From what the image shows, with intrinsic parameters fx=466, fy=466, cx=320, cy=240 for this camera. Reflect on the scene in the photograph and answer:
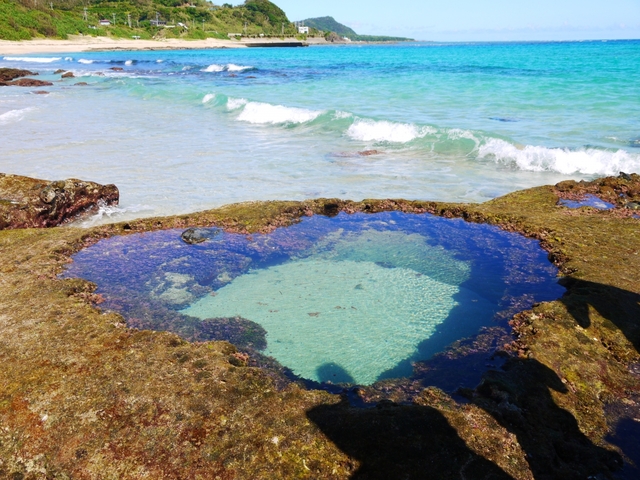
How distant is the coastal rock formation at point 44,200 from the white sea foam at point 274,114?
1462 cm

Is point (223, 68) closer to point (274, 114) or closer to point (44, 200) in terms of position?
point (274, 114)

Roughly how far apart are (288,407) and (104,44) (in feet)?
445

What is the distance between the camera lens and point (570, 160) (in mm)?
14977

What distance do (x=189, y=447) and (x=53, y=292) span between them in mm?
3730

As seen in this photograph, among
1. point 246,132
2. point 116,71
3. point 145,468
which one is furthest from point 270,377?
point 116,71

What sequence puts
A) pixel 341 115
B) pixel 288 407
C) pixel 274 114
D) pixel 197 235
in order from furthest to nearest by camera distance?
pixel 274 114
pixel 341 115
pixel 197 235
pixel 288 407

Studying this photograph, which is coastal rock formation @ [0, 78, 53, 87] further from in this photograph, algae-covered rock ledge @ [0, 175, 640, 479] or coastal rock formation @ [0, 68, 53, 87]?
algae-covered rock ledge @ [0, 175, 640, 479]

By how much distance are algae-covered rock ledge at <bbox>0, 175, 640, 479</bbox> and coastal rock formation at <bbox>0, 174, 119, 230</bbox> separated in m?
3.51

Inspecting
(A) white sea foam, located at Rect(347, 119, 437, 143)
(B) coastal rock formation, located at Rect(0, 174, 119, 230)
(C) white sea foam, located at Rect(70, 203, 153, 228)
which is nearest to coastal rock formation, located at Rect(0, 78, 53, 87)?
(A) white sea foam, located at Rect(347, 119, 437, 143)

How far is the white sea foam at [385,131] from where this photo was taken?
19047mm

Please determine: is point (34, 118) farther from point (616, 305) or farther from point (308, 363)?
point (616, 305)

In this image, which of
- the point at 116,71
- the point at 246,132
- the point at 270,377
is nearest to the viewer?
the point at 270,377

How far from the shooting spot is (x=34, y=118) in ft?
77.5

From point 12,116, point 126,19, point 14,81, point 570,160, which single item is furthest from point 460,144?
point 126,19
